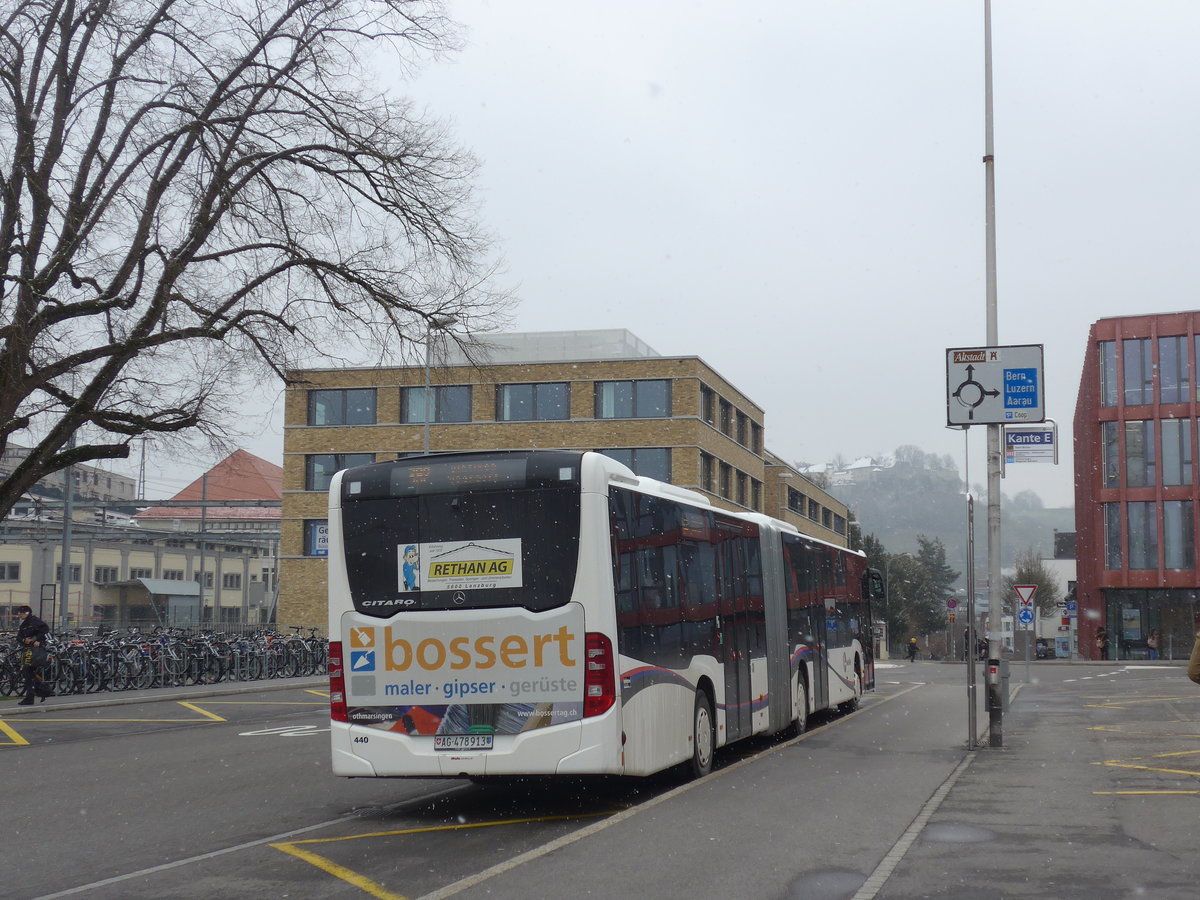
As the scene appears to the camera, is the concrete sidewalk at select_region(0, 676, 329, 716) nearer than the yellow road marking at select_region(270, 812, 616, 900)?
No

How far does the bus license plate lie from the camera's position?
10.3 metres

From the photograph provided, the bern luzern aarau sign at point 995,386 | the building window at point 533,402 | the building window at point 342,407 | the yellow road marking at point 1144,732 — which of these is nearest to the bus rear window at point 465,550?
the bern luzern aarau sign at point 995,386

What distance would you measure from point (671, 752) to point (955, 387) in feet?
24.4

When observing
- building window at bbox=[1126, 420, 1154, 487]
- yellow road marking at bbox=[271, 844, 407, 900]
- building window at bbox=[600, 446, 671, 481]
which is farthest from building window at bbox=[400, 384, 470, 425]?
yellow road marking at bbox=[271, 844, 407, 900]

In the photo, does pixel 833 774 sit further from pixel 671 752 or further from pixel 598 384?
pixel 598 384

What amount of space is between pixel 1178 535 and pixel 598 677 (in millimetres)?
58144

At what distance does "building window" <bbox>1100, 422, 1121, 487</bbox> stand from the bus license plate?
58271 millimetres

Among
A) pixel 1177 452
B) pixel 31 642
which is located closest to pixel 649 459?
pixel 1177 452

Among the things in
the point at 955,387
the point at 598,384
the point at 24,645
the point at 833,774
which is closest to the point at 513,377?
the point at 598,384

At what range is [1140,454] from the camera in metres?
62.5

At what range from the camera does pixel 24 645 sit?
23.3 m

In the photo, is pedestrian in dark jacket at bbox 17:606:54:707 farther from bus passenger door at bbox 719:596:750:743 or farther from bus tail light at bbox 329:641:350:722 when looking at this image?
bus tail light at bbox 329:641:350:722

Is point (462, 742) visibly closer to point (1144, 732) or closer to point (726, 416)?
point (1144, 732)

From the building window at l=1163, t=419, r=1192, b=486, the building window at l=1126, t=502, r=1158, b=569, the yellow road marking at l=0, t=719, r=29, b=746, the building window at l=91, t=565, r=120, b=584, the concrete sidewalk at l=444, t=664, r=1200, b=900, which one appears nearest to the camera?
the concrete sidewalk at l=444, t=664, r=1200, b=900
